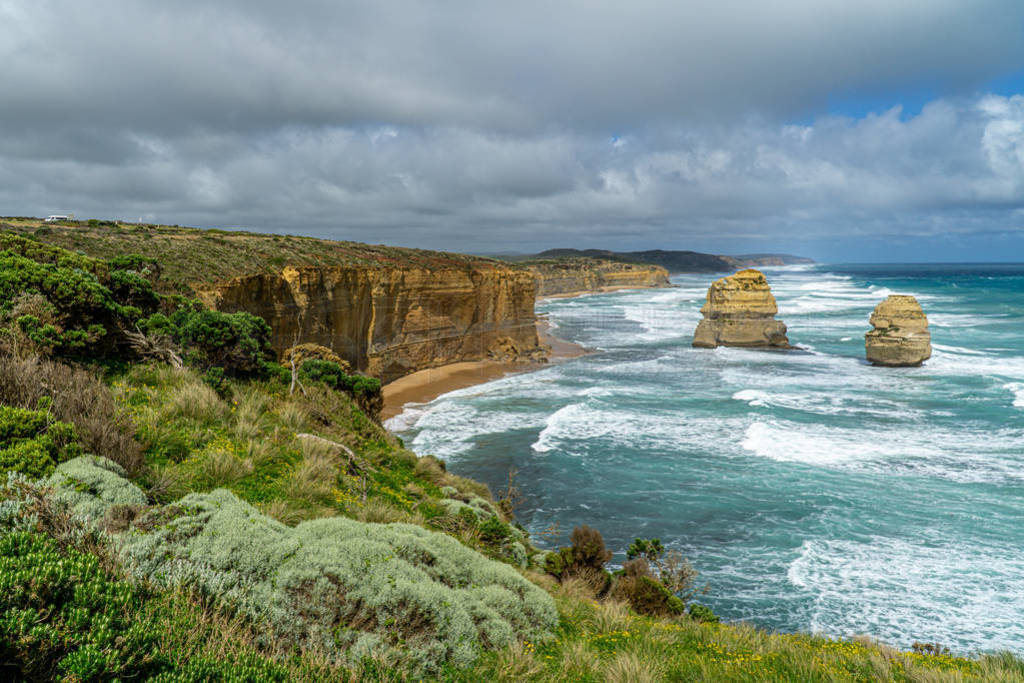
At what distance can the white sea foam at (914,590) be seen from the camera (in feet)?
36.8

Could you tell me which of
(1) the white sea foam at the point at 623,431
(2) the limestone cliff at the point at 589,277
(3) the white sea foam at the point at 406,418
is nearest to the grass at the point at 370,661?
(1) the white sea foam at the point at 623,431

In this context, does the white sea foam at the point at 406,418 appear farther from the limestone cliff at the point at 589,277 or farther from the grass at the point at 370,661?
the limestone cliff at the point at 589,277

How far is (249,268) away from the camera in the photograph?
87.9ft

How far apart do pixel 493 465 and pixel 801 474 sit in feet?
36.6

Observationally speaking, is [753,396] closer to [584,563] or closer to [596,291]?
[584,563]

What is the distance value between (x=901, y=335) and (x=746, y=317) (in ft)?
40.8

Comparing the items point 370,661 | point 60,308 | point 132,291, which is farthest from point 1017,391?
point 60,308

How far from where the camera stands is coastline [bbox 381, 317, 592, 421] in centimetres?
3256

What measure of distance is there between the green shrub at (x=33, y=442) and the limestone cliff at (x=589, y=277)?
110616 mm

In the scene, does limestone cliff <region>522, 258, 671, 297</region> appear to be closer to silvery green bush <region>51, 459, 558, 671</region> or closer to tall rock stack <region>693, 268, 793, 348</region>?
tall rock stack <region>693, 268, 793, 348</region>

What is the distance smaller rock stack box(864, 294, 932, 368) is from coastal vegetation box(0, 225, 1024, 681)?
119 ft

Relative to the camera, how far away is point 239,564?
4.62 meters

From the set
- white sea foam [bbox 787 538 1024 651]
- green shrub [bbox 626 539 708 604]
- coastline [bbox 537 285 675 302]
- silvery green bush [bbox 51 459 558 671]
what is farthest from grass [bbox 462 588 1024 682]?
coastline [bbox 537 285 675 302]

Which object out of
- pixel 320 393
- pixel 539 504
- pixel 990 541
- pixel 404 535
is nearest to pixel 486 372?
pixel 539 504
